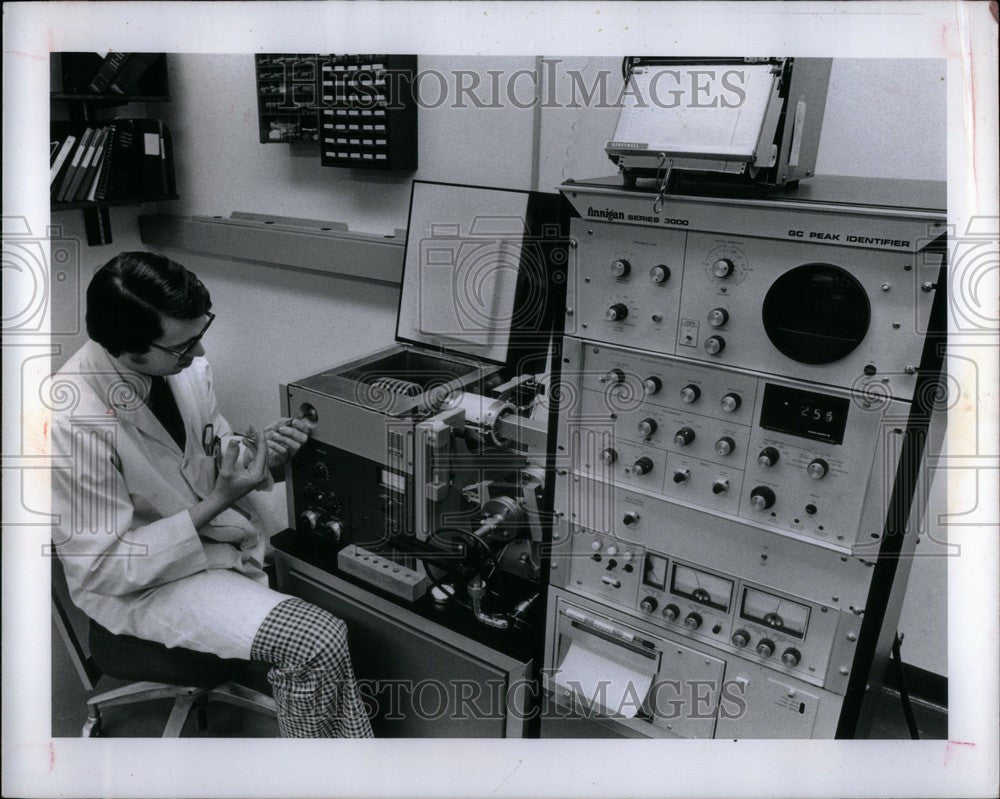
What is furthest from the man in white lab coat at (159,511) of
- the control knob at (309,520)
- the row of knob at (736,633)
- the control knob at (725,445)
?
the control knob at (725,445)

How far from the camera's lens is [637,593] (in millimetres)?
1318

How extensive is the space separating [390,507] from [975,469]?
1.06 m

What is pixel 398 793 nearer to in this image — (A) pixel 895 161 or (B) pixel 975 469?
(B) pixel 975 469

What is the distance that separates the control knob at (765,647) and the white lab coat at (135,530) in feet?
3.26

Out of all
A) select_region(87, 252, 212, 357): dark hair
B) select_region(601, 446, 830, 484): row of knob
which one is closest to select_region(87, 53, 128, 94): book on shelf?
select_region(87, 252, 212, 357): dark hair

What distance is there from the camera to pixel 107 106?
92.0 inches

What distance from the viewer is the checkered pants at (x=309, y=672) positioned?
1.51 m

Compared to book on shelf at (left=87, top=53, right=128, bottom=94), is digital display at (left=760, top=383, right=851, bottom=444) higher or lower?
lower

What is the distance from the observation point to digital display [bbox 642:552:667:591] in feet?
4.19

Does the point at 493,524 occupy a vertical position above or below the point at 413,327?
below

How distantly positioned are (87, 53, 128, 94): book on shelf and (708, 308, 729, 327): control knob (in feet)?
6.23

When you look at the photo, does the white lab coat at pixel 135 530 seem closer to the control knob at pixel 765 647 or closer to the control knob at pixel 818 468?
the control knob at pixel 765 647

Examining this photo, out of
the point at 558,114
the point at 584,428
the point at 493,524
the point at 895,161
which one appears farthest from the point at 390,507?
the point at 895,161

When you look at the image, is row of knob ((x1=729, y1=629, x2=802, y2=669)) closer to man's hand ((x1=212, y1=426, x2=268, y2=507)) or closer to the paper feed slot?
the paper feed slot
